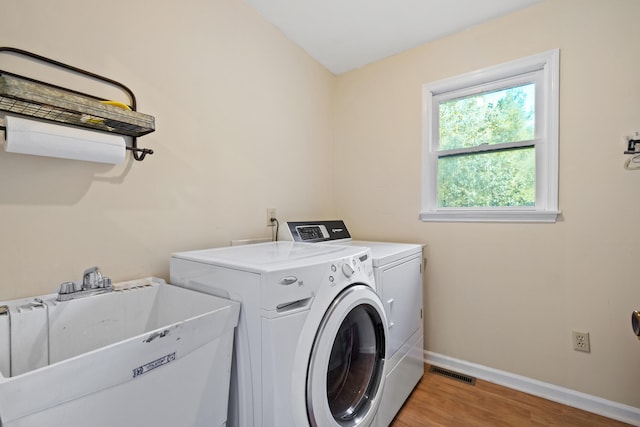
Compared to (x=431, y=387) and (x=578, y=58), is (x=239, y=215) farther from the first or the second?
(x=578, y=58)

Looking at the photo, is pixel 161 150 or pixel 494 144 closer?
pixel 161 150

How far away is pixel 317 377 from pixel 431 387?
4.11ft

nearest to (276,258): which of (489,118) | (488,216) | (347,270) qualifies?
(347,270)

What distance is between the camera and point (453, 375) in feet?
6.35

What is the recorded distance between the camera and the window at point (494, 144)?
172cm

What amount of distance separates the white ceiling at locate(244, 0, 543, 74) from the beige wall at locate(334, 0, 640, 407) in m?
0.11

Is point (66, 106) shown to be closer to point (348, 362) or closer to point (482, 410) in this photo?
point (348, 362)

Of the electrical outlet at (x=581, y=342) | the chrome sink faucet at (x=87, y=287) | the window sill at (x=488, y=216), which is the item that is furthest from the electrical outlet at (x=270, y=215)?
the electrical outlet at (x=581, y=342)

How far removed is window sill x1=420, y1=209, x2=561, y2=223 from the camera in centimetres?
170

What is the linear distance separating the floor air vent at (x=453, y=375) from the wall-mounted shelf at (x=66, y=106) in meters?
2.21

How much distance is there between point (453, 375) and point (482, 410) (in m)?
0.34

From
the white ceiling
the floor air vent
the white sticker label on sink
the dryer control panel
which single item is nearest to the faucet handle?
the white sticker label on sink

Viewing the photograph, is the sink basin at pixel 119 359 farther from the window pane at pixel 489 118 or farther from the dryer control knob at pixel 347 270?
the window pane at pixel 489 118

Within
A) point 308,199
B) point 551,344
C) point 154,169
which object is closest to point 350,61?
point 308,199
